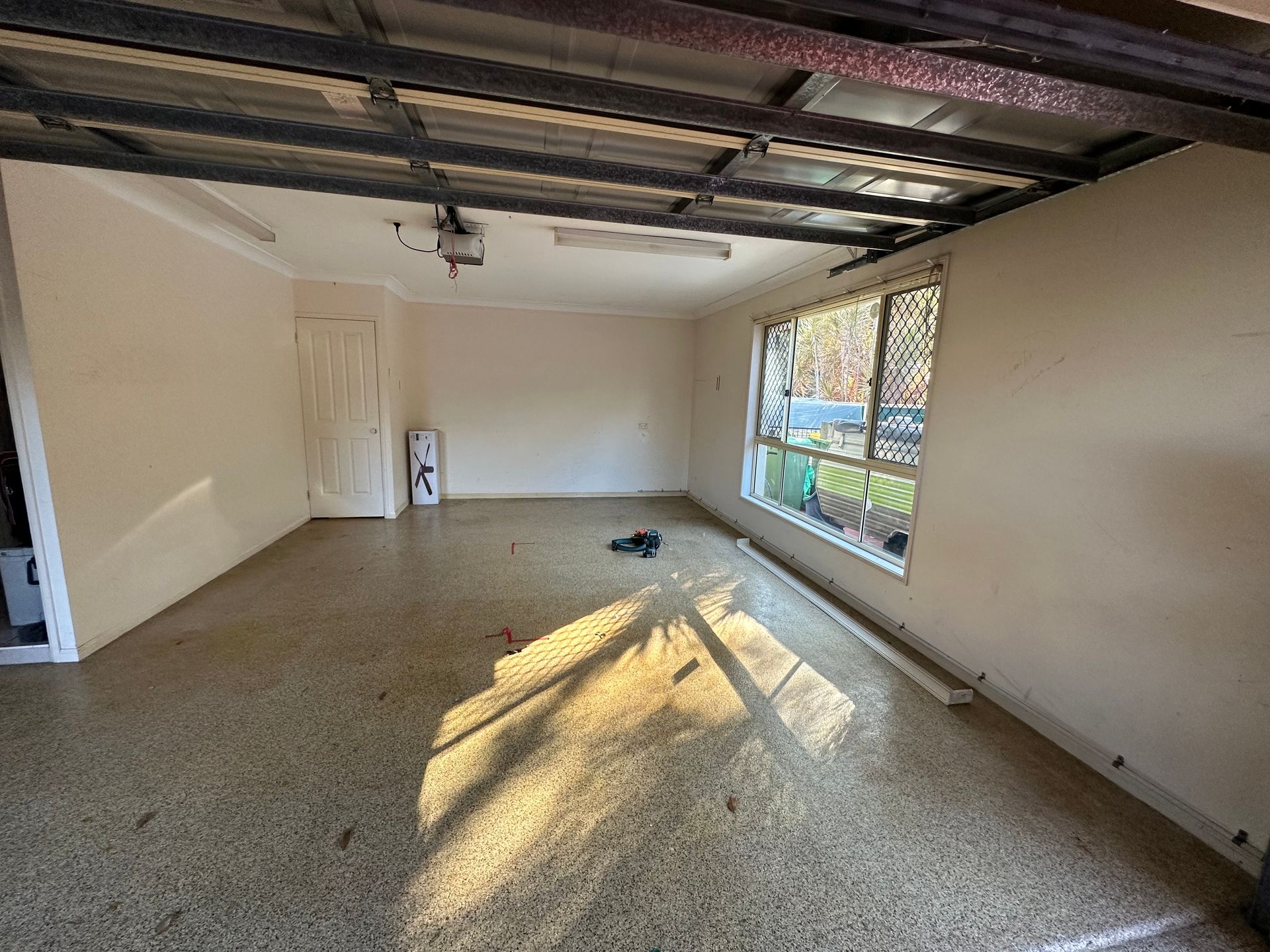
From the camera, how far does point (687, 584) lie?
369cm

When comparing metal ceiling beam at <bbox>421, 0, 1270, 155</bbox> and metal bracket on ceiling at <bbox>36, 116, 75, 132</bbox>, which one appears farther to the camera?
metal bracket on ceiling at <bbox>36, 116, 75, 132</bbox>

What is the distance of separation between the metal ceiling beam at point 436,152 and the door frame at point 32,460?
960mm

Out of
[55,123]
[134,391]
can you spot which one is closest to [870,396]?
[55,123]

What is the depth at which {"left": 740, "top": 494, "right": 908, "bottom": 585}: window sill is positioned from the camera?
9.95ft

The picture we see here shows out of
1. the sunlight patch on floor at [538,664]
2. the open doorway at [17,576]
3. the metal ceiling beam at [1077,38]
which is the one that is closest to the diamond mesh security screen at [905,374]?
the metal ceiling beam at [1077,38]

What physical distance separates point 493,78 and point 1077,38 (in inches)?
58.2

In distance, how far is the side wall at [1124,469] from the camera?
152 cm

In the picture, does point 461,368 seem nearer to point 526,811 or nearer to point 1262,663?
point 526,811

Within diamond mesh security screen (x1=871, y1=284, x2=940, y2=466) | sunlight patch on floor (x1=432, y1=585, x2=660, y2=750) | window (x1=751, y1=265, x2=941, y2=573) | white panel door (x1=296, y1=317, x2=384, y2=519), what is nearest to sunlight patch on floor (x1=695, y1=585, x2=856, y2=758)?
sunlight patch on floor (x1=432, y1=585, x2=660, y2=750)

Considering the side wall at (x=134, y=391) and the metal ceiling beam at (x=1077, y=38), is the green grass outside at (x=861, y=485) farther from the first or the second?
the side wall at (x=134, y=391)

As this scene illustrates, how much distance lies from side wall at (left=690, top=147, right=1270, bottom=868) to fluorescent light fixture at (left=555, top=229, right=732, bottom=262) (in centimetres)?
145

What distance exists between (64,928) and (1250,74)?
12.0 feet

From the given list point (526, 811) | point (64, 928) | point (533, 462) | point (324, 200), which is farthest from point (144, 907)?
point (533, 462)

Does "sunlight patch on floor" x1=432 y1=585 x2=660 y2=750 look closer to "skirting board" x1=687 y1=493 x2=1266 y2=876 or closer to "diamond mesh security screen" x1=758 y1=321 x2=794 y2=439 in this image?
"skirting board" x1=687 y1=493 x2=1266 y2=876
